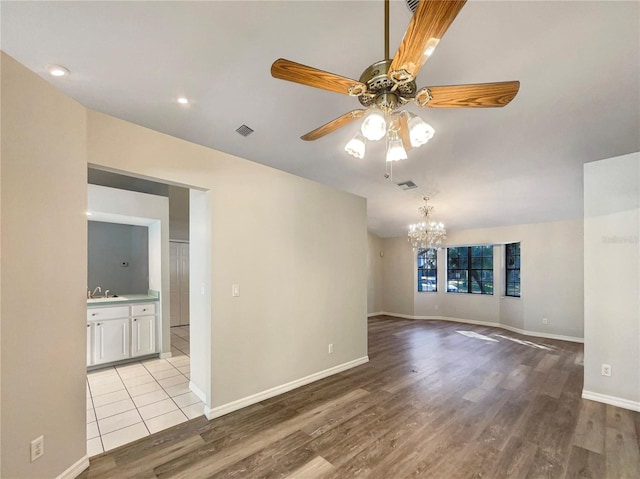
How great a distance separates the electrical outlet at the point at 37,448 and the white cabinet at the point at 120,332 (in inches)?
102

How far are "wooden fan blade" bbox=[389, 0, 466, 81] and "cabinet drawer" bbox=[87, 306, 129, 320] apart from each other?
462 centimetres

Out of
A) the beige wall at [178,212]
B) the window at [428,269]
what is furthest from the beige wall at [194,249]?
the window at [428,269]

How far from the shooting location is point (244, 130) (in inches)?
129

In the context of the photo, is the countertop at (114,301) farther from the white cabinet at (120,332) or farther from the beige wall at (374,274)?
the beige wall at (374,274)

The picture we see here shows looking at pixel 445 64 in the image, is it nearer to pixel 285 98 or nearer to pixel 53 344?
pixel 285 98

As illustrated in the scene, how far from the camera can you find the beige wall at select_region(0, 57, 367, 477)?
157 cm

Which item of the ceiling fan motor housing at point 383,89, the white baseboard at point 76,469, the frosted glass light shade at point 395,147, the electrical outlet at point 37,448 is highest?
the ceiling fan motor housing at point 383,89

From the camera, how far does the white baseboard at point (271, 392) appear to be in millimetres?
2645

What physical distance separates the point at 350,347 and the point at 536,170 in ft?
12.5

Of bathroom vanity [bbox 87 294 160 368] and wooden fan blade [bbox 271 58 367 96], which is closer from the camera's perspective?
wooden fan blade [bbox 271 58 367 96]

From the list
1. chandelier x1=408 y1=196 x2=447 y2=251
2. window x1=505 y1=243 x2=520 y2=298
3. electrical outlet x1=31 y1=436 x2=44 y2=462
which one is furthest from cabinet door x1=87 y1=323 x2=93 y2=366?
window x1=505 y1=243 x2=520 y2=298

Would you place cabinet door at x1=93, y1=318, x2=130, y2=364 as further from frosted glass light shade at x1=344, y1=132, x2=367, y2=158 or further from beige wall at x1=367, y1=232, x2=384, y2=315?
beige wall at x1=367, y1=232, x2=384, y2=315

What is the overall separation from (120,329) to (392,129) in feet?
14.8

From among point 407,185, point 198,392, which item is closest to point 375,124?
point 198,392
